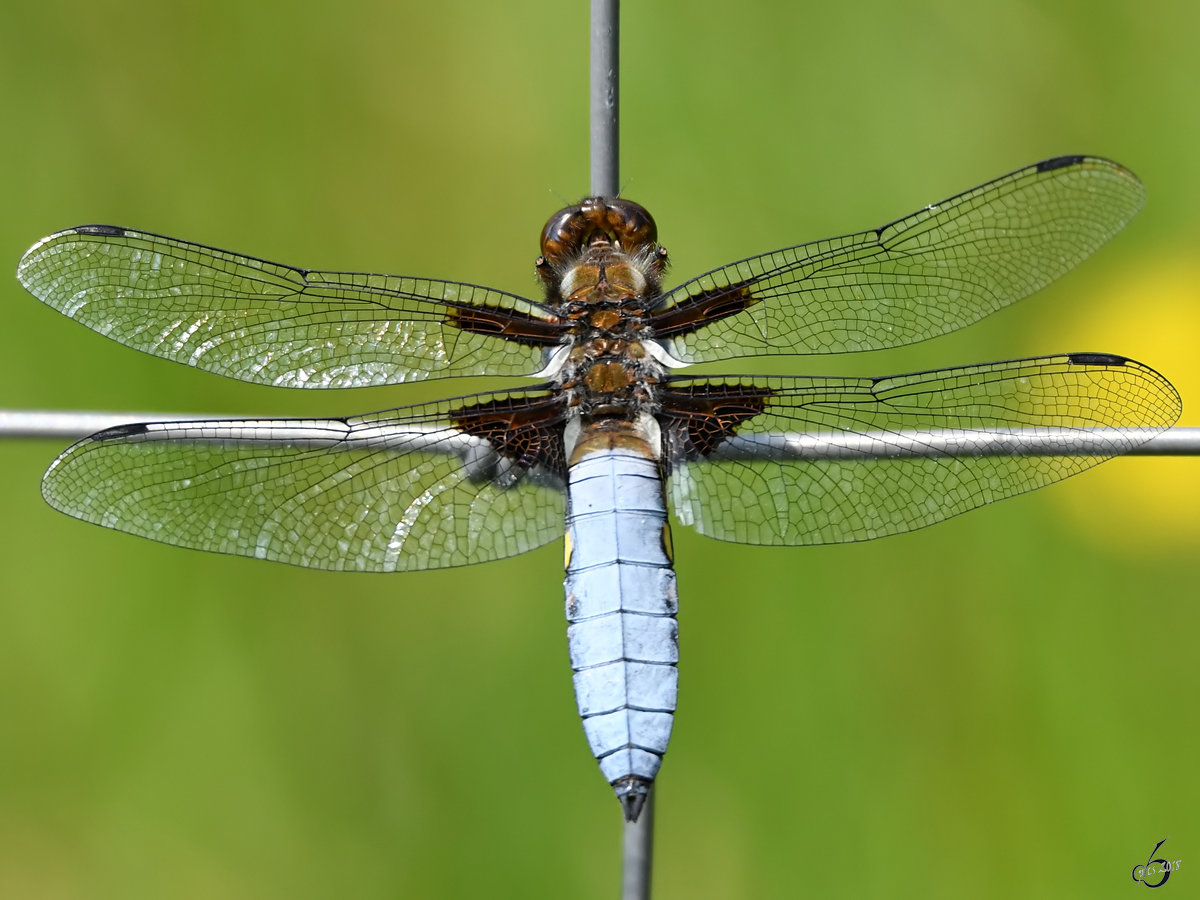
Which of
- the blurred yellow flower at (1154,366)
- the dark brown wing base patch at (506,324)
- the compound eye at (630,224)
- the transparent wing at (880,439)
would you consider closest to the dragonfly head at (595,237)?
the compound eye at (630,224)

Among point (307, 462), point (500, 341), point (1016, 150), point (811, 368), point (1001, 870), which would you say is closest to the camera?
point (307, 462)

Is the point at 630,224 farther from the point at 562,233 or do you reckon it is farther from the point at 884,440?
the point at 884,440

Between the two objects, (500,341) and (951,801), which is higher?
(500,341)

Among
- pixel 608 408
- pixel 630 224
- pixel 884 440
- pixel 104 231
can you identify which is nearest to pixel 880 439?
pixel 884 440

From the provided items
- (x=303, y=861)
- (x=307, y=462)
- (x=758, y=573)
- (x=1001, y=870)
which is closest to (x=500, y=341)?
(x=307, y=462)

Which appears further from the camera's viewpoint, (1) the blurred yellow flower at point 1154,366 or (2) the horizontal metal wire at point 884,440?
(1) the blurred yellow flower at point 1154,366

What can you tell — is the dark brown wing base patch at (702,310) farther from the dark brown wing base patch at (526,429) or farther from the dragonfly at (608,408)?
the dark brown wing base patch at (526,429)

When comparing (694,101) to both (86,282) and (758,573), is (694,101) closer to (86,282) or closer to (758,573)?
(758,573)
